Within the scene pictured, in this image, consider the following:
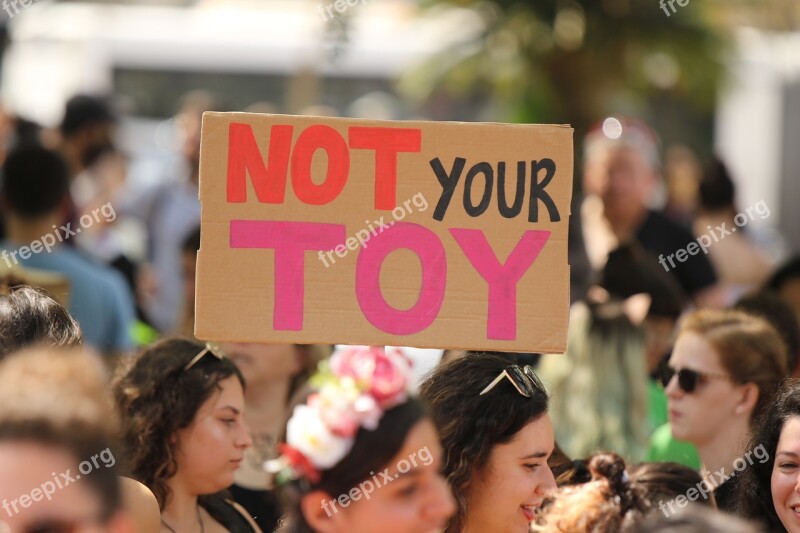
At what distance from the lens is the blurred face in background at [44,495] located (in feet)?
5.86

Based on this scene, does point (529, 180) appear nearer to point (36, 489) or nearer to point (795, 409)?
point (795, 409)

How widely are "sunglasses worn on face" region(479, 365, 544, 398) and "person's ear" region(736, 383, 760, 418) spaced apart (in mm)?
1000

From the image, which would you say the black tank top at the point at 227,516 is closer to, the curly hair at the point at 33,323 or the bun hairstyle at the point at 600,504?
the curly hair at the point at 33,323

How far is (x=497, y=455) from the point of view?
3.10 metres

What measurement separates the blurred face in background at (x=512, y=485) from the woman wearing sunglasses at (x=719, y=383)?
95 centimetres

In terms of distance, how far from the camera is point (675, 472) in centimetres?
338

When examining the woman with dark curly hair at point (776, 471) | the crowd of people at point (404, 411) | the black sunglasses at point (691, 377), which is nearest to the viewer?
the crowd of people at point (404, 411)

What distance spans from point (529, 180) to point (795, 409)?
938mm

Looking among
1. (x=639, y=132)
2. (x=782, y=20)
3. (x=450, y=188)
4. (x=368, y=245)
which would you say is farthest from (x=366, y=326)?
(x=782, y=20)

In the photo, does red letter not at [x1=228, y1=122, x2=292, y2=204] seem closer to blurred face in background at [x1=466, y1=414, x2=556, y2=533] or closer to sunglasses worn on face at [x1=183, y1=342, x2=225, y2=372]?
sunglasses worn on face at [x1=183, y1=342, x2=225, y2=372]

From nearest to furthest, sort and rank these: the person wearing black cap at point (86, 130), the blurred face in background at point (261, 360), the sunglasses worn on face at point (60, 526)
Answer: the sunglasses worn on face at point (60, 526), the blurred face in background at point (261, 360), the person wearing black cap at point (86, 130)

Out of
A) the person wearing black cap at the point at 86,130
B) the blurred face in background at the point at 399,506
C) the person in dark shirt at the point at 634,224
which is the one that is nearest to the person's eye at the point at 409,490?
the blurred face in background at the point at 399,506

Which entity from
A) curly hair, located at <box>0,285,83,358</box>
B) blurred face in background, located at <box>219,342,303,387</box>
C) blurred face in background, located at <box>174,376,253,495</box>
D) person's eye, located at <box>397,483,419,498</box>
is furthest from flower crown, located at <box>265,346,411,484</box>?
blurred face in background, located at <box>219,342,303,387</box>

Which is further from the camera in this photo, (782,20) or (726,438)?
(782,20)
